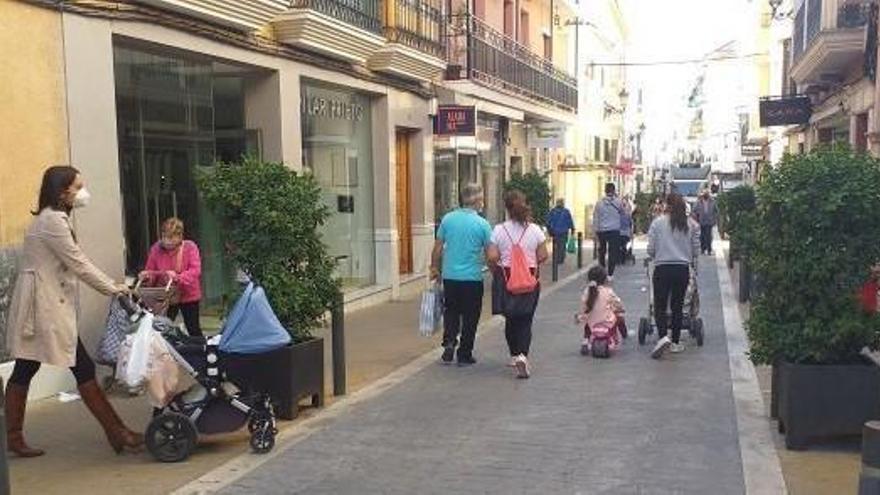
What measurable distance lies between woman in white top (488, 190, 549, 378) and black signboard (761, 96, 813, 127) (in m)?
15.5

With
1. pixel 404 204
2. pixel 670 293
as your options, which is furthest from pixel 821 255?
pixel 404 204

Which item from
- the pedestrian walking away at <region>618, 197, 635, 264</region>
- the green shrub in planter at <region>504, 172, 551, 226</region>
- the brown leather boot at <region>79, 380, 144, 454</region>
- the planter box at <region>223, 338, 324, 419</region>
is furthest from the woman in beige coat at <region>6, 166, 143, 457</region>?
the pedestrian walking away at <region>618, 197, 635, 264</region>

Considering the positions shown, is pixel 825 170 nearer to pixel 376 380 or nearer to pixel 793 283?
pixel 793 283

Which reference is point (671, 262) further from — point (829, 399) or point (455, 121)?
point (455, 121)

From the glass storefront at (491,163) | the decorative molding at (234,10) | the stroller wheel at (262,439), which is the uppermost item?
the decorative molding at (234,10)

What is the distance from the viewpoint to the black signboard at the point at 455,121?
16.8m

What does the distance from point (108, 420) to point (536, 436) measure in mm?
2797

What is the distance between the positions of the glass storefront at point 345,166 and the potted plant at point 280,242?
5942 millimetres

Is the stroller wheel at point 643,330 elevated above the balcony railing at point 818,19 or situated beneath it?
situated beneath

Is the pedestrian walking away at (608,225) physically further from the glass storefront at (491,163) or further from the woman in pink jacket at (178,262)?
the woman in pink jacket at (178,262)

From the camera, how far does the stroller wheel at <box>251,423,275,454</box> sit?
611 cm

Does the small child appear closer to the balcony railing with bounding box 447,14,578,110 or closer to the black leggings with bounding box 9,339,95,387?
the black leggings with bounding box 9,339,95,387

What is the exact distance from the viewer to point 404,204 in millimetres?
16516

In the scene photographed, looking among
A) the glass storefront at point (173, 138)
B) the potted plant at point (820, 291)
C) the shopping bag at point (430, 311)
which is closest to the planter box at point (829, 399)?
the potted plant at point (820, 291)
